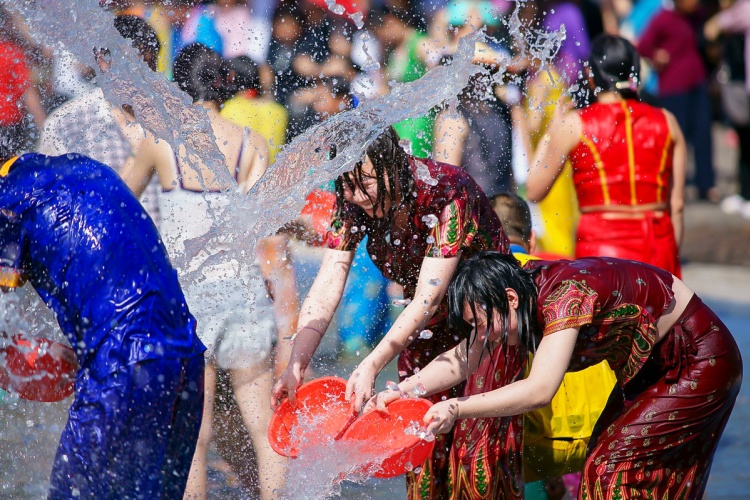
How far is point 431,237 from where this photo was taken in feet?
10.5

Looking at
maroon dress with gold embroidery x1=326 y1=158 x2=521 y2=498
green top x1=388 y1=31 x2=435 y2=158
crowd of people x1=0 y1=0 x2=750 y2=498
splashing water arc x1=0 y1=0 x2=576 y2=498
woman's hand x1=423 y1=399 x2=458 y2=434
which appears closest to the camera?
crowd of people x1=0 y1=0 x2=750 y2=498

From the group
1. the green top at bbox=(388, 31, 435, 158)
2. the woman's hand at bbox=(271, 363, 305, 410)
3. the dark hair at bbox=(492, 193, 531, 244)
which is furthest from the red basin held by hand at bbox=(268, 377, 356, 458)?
the green top at bbox=(388, 31, 435, 158)

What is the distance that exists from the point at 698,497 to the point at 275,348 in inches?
67.4

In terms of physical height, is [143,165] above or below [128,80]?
below

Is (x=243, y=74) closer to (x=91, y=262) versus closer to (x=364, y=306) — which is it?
(x=364, y=306)

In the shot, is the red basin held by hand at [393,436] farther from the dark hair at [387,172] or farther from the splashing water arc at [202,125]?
the dark hair at [387,172]

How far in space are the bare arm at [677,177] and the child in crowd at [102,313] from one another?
9.05 ft

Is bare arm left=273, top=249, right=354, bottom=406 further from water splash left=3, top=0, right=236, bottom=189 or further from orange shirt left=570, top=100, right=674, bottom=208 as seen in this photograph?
orange shirt left=570, top=100, right=674, bottom=208

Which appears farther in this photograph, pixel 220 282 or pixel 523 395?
pixel 220 282

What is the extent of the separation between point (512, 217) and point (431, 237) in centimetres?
109

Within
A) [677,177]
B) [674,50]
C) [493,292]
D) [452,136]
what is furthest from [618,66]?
[674,50]

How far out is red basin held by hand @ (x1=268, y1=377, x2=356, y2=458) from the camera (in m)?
3.10

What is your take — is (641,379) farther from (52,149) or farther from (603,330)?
(52,149)

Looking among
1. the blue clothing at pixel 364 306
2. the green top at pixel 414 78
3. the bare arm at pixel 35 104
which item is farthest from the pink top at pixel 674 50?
the bare arm at pixel 35 104
